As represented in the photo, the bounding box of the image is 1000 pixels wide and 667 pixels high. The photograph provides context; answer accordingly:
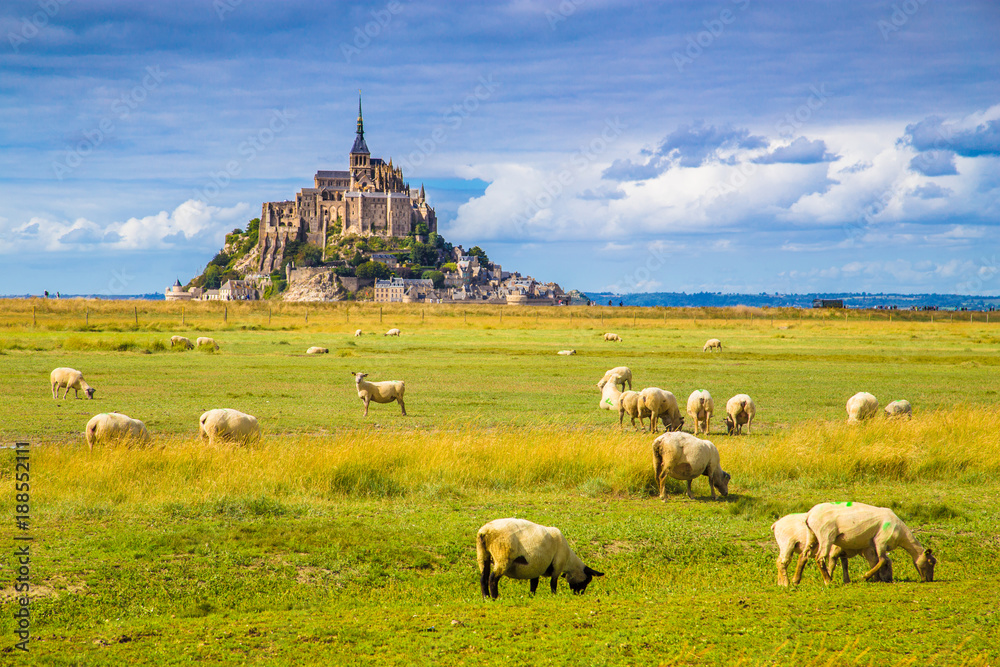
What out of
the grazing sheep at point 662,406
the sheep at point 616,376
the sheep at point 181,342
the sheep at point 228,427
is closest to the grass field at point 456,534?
the sheep at point 228,427

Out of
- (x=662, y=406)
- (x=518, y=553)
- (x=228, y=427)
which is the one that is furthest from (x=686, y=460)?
(x=228, y=427)

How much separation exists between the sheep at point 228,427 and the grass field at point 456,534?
41cm

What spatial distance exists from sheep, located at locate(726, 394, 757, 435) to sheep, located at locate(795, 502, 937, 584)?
9833mm

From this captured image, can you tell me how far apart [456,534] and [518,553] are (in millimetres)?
Result: 2579

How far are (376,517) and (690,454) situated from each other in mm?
5206

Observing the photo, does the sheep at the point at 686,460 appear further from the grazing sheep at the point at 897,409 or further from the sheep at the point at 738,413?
the grazing sheep at the point at 897,409

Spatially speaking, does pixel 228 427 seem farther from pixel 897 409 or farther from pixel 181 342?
pixel 181 342

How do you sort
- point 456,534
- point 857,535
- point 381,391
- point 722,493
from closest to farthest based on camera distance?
point 857,535 < point 456,534 < point 722,493 < point 381,391

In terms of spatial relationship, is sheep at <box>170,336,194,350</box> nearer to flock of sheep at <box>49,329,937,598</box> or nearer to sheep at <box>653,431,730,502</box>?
sheep at <box>653,431,730,502</box>

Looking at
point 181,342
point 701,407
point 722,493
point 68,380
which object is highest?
point 181,342

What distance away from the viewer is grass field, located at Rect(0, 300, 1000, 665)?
24.2 feet

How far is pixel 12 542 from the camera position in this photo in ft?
32.0

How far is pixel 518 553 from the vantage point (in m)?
8.49

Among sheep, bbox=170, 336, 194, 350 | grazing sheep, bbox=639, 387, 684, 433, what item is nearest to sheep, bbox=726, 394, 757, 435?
grazing sheep, bbox=639, 387, 684, 433
